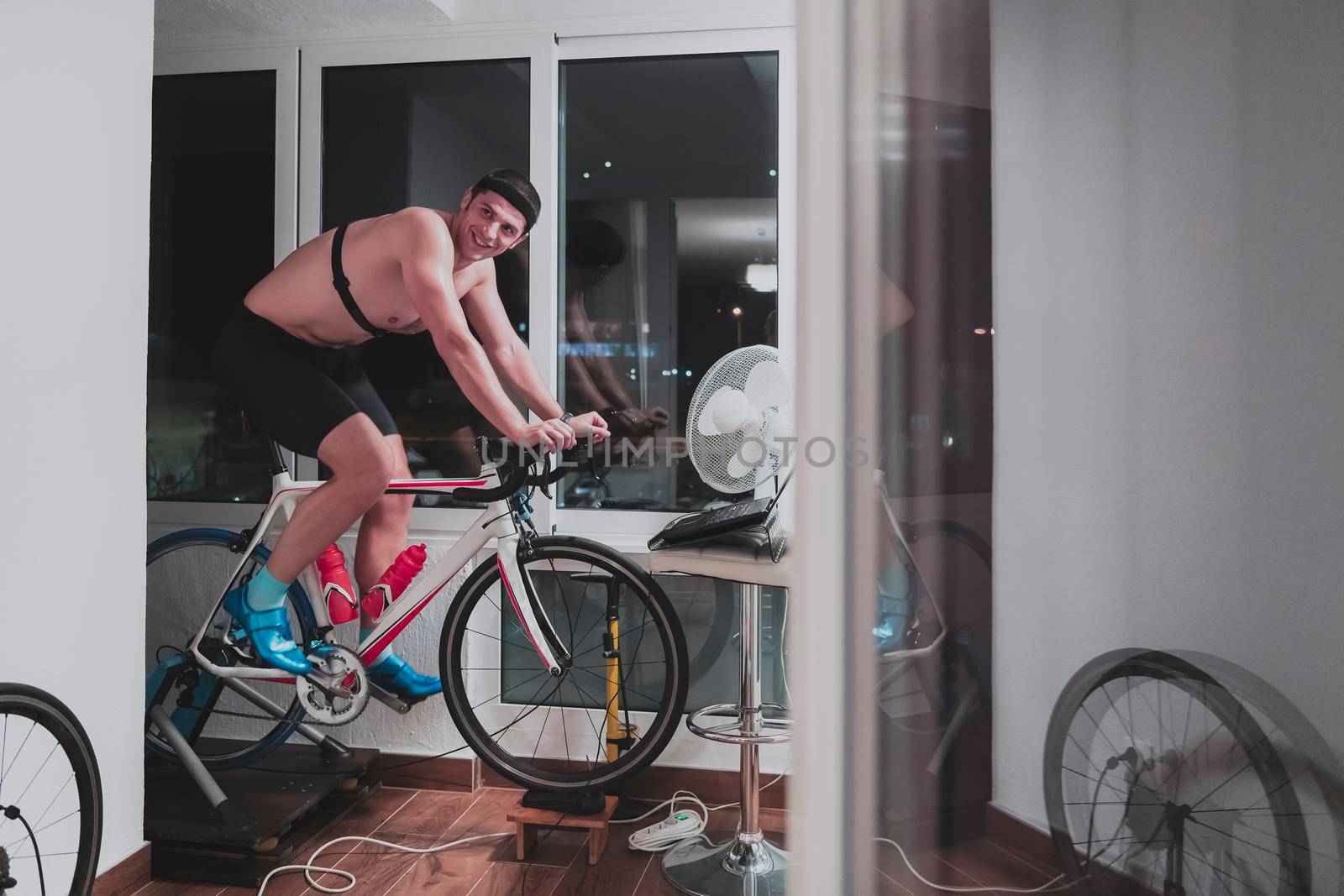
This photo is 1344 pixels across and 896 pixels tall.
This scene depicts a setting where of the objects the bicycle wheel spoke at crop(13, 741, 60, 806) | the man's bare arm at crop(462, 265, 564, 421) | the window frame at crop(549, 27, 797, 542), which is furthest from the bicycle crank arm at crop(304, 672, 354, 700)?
the man's bare arm at crop(462, 265, 564, 421)

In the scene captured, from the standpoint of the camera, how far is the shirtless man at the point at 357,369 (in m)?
2.06

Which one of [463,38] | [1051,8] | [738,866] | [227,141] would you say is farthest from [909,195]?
[227,141]

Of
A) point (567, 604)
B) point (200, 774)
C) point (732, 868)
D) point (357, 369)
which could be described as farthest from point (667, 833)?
point (357, 369)

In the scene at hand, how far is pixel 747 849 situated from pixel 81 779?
132cm

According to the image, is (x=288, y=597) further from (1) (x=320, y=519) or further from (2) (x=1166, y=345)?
(2) (x=1166, y=345)

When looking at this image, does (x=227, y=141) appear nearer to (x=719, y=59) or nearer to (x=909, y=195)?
(x=719, y=59)

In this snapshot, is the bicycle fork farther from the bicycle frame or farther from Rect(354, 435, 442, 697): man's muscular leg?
Rect(354, 435, 442, 697): man's muscular leg

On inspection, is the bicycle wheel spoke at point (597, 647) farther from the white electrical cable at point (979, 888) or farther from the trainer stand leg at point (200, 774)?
the white electrical cable at point (979, 888)

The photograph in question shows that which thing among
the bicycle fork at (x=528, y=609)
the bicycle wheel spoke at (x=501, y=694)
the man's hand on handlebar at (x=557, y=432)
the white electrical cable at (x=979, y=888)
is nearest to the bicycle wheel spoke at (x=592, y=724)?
the bicycle wheel spoke at (x=501, y=694)

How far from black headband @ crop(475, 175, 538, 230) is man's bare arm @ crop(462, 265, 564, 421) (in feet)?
0.70

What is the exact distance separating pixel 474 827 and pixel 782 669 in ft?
2.94

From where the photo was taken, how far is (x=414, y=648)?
8.07 feet

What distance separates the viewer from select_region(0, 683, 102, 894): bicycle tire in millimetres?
1538

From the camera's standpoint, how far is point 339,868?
6.48 feet
